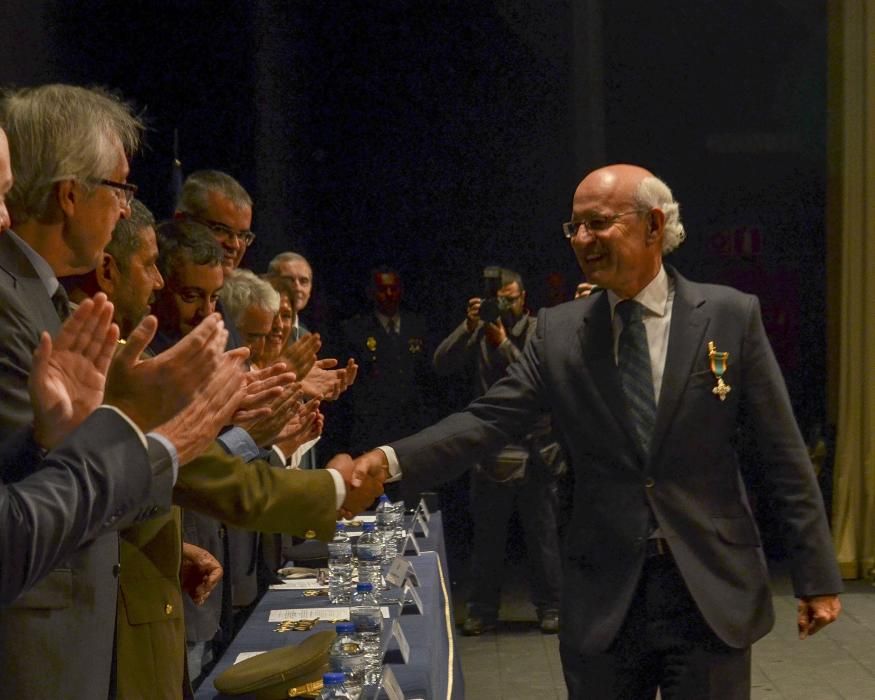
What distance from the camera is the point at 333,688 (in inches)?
78.7

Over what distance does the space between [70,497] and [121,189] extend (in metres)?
0.63

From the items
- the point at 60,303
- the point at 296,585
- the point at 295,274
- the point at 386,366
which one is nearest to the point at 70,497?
the point at 60,303

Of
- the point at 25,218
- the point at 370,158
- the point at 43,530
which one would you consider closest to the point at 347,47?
the point at 370,158

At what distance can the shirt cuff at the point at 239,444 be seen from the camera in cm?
236

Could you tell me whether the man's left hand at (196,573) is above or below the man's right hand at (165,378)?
below

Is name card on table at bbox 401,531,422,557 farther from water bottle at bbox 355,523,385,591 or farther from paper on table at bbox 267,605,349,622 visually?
paper on table at bbox 267,605,349,622

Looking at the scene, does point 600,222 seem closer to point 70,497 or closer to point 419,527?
point 70,497

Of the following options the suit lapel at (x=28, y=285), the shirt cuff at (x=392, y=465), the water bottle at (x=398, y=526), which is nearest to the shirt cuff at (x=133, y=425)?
the suit lapel at (x=28, y=285)

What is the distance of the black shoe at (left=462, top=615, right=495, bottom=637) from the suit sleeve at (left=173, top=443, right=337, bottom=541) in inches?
125

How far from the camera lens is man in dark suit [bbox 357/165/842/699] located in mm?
2355

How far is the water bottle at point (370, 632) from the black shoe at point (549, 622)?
8.64ft

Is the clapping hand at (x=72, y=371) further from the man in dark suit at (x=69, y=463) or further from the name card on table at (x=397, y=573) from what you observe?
the name card on table at (x=397, y=573)

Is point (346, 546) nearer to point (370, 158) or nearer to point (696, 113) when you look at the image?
point (370, 158)

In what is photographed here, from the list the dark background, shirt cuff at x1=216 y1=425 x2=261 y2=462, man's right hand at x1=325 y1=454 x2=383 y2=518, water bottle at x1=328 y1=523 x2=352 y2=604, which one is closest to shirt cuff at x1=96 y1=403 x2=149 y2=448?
shirt cuff at x1=216 y1=425 x2=261 y2=462
